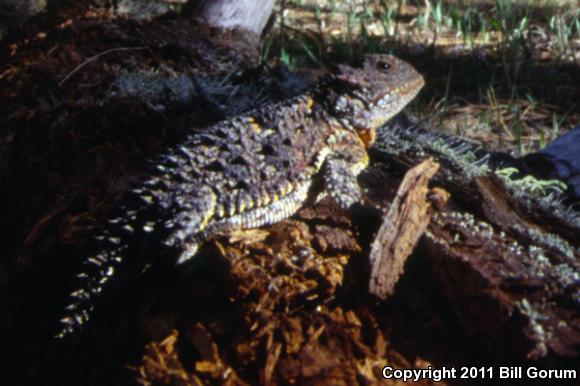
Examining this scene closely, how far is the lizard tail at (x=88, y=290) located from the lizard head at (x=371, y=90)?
3.67ft

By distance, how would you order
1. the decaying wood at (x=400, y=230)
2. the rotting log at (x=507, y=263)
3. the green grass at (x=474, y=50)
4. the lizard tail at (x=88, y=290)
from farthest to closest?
the green grass at (x=474, y=50), the lizard tail at (x=88, y=290), the decaying wood at (x=400, y=230), the rotting log at (x=507, y=263)

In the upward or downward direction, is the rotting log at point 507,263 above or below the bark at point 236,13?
below

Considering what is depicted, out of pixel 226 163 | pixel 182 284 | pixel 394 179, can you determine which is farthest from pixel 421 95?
pixel 182 284

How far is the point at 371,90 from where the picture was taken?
2812 millimetres

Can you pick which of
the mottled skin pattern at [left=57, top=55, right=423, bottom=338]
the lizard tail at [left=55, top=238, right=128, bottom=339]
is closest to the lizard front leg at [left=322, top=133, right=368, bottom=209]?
the mottled skin pattern at [left=57, top=55, right=423, bottom=338]

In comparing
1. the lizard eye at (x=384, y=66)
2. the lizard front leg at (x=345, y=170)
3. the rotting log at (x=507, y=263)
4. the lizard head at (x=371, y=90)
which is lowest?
the rotting log at (x=507, y=263)

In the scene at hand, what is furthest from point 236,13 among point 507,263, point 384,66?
point 507,263

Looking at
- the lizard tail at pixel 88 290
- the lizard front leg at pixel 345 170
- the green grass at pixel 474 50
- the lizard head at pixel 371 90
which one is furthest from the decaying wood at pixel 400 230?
the green grass at pixel 474 50

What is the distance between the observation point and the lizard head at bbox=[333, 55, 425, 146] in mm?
2811

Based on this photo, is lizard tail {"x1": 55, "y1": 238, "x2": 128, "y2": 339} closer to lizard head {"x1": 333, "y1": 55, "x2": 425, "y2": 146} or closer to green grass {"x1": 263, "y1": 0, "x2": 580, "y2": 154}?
lizard head {"x1": 333, "y1": 55, "x2": 425, "y2": 146}

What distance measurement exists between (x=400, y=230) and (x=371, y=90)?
80cm

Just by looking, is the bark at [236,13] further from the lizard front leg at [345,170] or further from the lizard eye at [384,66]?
the lizard front leg at [345,170]

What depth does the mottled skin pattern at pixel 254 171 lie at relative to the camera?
2320 millimetres

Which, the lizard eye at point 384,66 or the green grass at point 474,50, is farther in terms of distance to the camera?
the green grass at point 474,50
